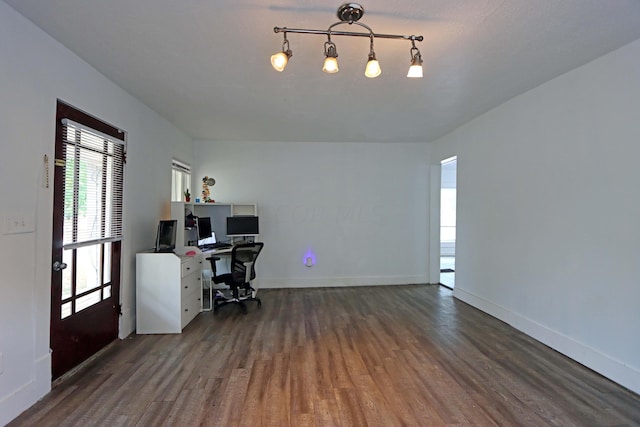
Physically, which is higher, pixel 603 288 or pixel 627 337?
pixel 603 288

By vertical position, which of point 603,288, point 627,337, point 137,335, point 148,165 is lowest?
point 137,335

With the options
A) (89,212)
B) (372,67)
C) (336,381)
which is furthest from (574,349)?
(89,212)

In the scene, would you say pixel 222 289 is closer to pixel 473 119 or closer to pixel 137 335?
pixel 137 335

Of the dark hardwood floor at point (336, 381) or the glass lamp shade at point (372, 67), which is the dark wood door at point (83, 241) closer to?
the dark hardwood floor at point (336, 381)

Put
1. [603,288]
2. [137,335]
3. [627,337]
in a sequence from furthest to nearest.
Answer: [137,335]
[603,288]
[627,337]

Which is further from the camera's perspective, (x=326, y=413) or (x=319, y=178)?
(x=319, y=178)

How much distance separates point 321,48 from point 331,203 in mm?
3366

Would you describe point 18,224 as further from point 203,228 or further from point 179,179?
point 179,179

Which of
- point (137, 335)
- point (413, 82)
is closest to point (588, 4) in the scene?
point (413, 82)

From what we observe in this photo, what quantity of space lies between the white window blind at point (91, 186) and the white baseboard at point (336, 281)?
2.80 m

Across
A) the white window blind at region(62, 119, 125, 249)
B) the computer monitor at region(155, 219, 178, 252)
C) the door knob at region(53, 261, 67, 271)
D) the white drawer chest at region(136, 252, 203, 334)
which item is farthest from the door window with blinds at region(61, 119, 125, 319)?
the computer monitor at region(155, 219, 178, 252)

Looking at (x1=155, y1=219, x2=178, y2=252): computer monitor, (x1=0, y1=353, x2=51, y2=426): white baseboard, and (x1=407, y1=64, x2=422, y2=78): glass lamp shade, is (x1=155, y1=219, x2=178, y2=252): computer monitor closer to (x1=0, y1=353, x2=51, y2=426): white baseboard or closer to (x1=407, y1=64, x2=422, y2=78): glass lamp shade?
(x1=0, y1=353, x2=51, y2=426): white baseboard

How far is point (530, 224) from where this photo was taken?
334 centimetres

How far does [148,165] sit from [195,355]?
2.28 meters
